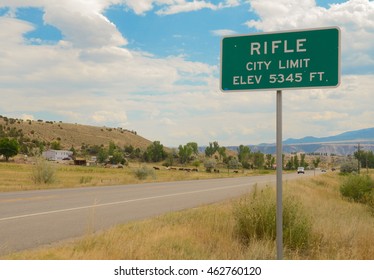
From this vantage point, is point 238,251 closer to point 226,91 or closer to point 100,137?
point 226,91

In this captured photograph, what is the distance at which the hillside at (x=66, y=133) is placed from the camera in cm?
13150

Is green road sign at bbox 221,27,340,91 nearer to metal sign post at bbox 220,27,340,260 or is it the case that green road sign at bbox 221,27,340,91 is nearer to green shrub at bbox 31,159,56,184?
metal sign post at bbox 220,27,340,260

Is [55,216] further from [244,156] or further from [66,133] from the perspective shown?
[66,133]

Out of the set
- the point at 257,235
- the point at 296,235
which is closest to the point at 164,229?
the point at 257,235

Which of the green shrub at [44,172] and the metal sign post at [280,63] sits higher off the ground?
the metal sign post at [280,63]

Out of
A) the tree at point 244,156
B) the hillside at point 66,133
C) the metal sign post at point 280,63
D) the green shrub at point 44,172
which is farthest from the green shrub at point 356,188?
the tree at point 244,156

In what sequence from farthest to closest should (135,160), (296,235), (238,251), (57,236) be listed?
(135,160) < (57,236) < (296,235) < (238,251)

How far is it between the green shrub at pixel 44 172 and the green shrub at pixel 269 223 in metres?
20.5

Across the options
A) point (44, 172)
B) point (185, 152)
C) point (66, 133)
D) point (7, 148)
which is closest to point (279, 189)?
point (44, 172)

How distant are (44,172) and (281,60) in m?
23.9

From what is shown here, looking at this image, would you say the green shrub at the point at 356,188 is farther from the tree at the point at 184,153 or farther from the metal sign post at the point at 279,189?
the tree at the point at 184,153

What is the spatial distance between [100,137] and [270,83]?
148067 mm

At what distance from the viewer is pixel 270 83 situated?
5539 mm

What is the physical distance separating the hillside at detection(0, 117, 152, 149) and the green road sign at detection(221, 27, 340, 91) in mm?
124675
